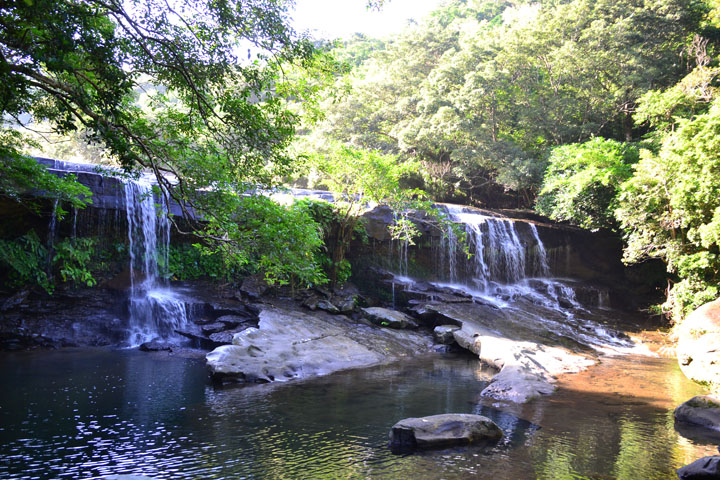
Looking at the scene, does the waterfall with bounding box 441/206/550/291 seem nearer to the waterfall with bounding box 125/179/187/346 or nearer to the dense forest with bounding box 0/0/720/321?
the dense forest with bounding box 0/0/720/321

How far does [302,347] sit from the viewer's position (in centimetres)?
1073

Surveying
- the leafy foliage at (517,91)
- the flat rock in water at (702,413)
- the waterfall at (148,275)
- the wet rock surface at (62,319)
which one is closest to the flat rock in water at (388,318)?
the waterfall at (148,275)

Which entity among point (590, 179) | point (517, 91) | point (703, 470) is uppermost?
point (517, 91)

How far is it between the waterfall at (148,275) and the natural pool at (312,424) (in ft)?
9.98

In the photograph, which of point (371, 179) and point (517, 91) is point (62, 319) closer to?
point (371, 179)

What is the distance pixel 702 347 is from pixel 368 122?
21.2m

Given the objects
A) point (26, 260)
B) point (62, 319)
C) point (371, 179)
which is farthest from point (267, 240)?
point (26, 260)

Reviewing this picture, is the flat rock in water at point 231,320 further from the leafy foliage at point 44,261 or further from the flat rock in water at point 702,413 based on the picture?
the flat rock in water at point 702,413

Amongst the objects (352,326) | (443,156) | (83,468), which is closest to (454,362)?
(352,326)

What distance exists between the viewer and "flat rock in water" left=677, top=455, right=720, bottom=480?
455cm

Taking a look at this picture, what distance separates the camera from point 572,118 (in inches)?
921

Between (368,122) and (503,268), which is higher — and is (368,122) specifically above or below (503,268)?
above

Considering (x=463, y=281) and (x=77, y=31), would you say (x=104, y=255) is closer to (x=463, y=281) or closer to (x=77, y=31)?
(x=77, y=31)

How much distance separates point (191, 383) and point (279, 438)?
11.3ft
